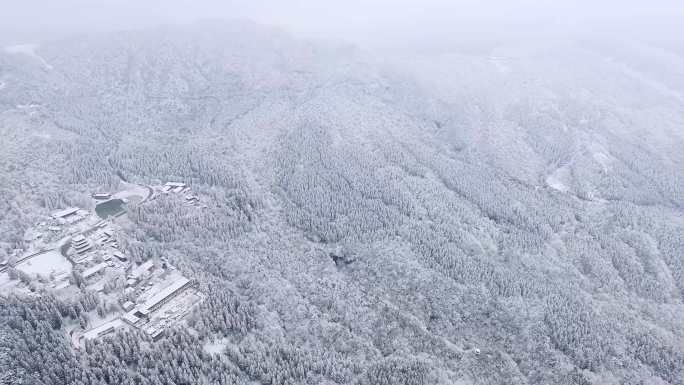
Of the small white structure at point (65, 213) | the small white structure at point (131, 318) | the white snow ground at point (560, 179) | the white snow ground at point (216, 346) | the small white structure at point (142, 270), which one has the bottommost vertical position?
the white snow ground at point (560, 179)

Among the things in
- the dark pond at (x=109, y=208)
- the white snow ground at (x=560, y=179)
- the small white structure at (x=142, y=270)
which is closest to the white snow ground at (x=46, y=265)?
the small white structure at (x=142, y=270)

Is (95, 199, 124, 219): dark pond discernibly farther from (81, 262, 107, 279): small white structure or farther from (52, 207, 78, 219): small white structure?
(81, 262, 107, 279): small white structure

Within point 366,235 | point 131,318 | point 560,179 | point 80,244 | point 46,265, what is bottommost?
point 560,179

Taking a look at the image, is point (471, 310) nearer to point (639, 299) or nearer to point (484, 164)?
point (639, 299)

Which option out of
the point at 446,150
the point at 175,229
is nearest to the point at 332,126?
the point at 446,150

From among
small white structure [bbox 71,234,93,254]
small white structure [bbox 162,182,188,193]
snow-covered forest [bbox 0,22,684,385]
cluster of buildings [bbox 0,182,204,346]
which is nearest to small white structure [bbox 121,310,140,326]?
cluster of buildings [bbox 0,182,204,346]

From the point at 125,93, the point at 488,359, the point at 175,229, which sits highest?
the point at 125,93

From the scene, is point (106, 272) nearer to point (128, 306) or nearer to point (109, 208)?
point (128, 306)

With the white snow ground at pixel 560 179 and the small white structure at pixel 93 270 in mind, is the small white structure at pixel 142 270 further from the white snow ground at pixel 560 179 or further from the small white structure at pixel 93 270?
the white snow ground at pixel 560 179

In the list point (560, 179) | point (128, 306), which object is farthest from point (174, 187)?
point (560, 179)
